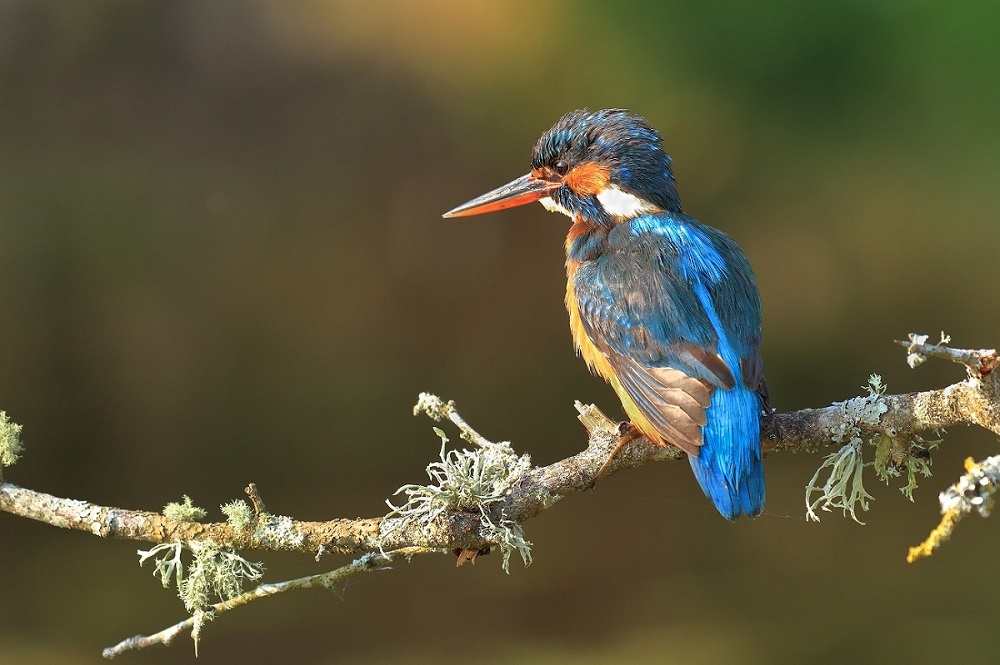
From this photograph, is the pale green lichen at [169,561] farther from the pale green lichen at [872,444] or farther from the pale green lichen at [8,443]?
the pale green lichen at [872,444]

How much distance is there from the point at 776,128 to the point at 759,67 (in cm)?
20

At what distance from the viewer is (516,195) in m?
1.93

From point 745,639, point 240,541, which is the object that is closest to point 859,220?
point 745,639

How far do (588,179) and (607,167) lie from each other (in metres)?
0.04

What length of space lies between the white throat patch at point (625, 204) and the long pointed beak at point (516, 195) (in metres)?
0.11

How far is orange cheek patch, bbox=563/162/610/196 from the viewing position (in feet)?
5.98

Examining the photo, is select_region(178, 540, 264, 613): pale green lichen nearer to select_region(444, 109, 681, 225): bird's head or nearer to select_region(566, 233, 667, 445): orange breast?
select_region(566, 233, 667, 445): orange breast

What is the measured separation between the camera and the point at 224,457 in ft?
10.8

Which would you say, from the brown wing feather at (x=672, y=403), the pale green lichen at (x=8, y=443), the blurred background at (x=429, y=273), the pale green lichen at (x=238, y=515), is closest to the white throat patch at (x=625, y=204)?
the brown wing feather at (x=672, y=403)

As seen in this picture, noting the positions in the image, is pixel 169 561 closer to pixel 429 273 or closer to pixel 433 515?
pixel 433 515

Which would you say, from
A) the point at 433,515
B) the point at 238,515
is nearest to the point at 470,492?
the point at 433,515

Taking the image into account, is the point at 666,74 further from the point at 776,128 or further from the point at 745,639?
the point at 745,639

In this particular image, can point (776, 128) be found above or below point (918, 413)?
above

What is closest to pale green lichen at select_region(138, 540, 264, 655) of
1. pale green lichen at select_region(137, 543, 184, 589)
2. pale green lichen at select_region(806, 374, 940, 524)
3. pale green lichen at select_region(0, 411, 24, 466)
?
pale green lichen at select_region(137, 543, 184, 589)
